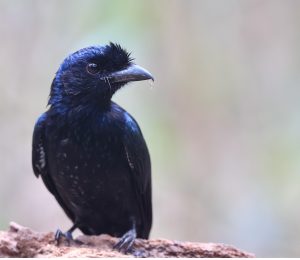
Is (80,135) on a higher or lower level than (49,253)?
higher

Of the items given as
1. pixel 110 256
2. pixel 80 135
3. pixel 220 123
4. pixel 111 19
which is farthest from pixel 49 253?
pixel 220 123

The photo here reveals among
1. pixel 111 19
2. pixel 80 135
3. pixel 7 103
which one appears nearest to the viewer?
pixel 80 135

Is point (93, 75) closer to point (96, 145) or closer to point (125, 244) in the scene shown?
point (96, 145)

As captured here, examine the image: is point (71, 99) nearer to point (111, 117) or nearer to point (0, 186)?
point (111, 117)

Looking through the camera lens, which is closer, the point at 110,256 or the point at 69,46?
the point at 110,256

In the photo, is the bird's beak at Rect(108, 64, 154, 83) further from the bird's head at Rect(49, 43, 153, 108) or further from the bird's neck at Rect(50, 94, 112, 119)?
the bird's neck at Rect(50, 94, 112, 119)

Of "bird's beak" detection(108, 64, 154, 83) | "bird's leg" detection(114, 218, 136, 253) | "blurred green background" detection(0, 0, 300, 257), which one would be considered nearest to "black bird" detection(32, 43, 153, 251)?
"bird's beak" detection(108, 64, 154, 83)

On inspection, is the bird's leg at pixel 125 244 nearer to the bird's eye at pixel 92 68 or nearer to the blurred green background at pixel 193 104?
the bird's eye at pixel 92 68
